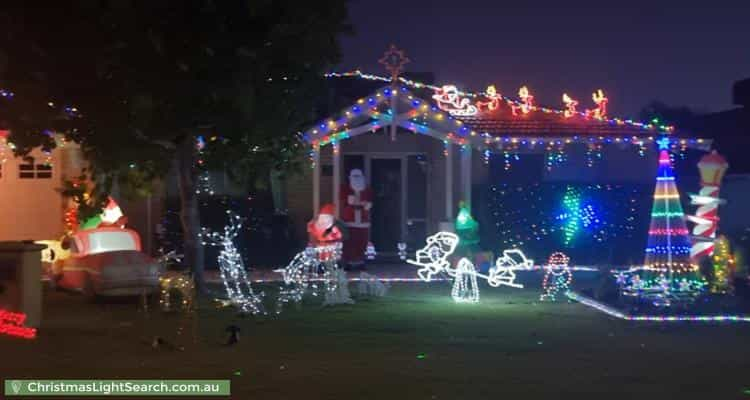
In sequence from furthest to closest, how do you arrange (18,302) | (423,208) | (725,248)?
(423,208)
(725,248)
(18,302)

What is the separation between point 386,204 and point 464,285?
6.99 meters

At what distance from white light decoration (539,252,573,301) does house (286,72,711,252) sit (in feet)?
10.9

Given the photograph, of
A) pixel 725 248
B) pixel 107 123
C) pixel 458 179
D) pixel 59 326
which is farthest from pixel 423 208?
pixel 59 326

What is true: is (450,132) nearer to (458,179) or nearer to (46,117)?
(458,179)

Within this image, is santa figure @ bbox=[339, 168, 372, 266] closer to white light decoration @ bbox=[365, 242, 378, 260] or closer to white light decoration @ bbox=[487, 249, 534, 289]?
white light decoration @ bbox=[365, 242, 378, 260]

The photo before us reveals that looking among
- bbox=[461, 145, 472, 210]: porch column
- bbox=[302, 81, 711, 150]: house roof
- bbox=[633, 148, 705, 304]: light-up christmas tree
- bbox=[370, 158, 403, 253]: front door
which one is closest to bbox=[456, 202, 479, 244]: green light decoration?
bbox=[461, 145, 472, 210]: porch column

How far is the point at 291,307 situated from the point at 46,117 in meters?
4.61

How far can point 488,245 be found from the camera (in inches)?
888

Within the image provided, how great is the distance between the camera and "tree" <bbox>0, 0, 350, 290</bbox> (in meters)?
14.6

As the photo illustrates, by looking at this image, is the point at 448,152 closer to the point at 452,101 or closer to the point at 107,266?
the point at 452,101

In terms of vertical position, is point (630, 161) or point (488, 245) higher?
point (630, 161)

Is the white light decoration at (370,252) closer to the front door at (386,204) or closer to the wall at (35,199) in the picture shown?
the front door at (386,204)

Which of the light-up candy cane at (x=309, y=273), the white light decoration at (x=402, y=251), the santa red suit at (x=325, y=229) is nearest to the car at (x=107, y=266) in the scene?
the light-up candy cane at (x=309, y=273)

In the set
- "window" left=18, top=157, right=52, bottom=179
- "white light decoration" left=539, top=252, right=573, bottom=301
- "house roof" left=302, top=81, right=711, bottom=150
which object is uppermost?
"house roof" left=302, top=81, right=711, bottom=150
